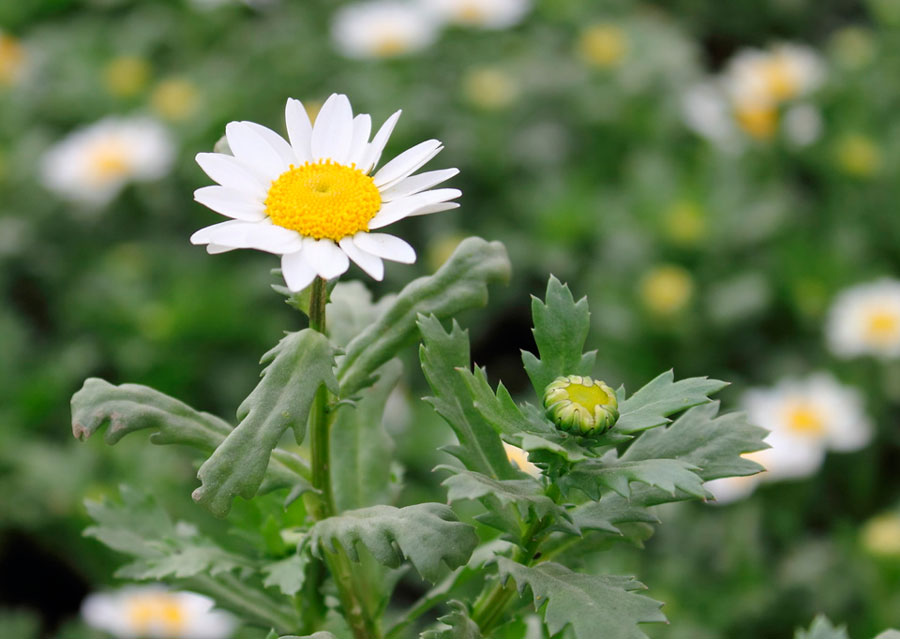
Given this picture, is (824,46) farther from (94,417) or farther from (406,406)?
(94,417)

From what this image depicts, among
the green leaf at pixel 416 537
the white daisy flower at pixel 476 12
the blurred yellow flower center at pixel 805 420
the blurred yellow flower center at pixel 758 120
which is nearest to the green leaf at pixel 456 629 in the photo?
the green leaf at pixel 416 537

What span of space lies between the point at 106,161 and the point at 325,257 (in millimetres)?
2595

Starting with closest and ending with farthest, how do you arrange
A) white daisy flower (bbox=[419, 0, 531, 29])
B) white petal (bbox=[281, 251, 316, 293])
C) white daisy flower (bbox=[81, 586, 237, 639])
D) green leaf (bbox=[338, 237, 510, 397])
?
1. white petal (bbox=[281, 251, 316, 293])
2. green leaf (bbox=[338, 237, 510, 397])
3. white daisy flower (bbox=[81, 586, 237, 639])
4. white daisy flower (bbox=[419, 0, 531, 29])

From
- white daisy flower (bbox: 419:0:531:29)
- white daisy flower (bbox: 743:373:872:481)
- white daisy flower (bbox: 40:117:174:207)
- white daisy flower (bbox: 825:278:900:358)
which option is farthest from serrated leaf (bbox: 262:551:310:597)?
white daisy flower (bbox: 419:0:531:29)

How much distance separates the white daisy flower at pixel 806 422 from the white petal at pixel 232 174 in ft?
6.25

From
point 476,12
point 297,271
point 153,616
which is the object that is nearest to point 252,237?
point 297,271

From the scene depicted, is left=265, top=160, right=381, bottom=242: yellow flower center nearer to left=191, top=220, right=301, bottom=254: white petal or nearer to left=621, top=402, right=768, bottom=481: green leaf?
left=191, top=220, right=301, bottom=254: white petal

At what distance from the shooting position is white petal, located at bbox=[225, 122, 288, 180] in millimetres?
1030

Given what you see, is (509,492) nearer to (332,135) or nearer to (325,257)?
(325,257)

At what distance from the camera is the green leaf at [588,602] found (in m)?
0.95

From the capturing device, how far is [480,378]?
980 mm

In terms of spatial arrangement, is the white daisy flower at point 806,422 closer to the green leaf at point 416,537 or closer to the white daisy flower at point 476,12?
the white daisy flower at point 476,12

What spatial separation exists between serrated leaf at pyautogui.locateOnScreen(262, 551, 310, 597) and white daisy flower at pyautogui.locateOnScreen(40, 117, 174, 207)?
7.57ft

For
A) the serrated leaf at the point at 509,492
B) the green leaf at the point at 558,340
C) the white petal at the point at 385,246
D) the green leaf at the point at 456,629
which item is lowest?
the green leaf at the point at 456,629
